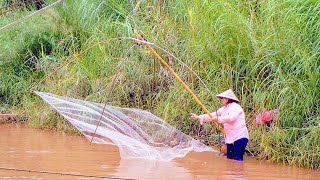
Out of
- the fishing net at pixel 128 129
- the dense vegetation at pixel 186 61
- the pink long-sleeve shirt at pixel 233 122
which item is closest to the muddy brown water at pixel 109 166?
the fishing net at pixel 128 129

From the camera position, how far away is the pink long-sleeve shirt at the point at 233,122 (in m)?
7.91

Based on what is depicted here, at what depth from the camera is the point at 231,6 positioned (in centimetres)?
971

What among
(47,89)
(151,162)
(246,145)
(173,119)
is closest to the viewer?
(151,162)

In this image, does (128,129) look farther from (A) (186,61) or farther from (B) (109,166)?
(A) (186,61)

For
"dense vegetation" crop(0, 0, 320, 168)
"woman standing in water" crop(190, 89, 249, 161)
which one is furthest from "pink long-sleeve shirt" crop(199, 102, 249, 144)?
"dense vegetation" crop(0, 0, 320, 168)

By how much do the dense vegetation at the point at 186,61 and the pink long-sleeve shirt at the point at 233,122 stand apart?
1.08 ft

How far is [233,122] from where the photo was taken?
7949mm

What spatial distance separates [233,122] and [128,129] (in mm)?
1319

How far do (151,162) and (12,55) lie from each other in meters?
6.56

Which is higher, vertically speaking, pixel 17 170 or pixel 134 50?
pixel 134 50

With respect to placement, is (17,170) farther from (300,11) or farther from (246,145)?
(300,11)

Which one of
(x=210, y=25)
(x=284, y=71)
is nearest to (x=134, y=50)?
(x=210, y=25)

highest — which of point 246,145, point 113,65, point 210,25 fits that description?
point 210,25

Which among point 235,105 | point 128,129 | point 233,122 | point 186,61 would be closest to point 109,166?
point 128,129
